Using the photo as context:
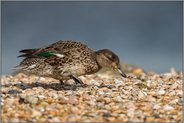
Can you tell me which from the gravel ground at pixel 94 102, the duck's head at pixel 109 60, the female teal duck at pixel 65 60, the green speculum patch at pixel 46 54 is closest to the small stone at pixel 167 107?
the gravel ground at pixel 94 102

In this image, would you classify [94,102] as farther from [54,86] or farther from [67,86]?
[54,86]

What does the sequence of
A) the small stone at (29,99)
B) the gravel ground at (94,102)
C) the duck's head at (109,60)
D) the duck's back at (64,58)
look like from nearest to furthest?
the gravel ground at (94,102), the small stone at (29,99), the duck's back at (64,58), the duck's head at (109,60)

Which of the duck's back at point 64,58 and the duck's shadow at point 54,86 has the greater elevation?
the duck's back at point 64,58

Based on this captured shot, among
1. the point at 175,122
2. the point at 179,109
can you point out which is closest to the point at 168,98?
the point at 179,109

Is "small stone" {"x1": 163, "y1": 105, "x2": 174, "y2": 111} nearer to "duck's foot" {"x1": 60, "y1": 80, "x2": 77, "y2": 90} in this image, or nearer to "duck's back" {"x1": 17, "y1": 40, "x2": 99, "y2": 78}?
"duck's back" {"x1": 17, "y1": 40, "x2": 99, "y2": 78}

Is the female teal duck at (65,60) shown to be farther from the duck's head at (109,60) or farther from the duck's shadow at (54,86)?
the duck's shadow at (54,86)

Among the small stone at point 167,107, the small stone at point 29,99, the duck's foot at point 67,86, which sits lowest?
the small stone at point 167,107

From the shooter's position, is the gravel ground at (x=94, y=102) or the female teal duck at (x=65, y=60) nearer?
the gravel ground at (x=94, y=102)
